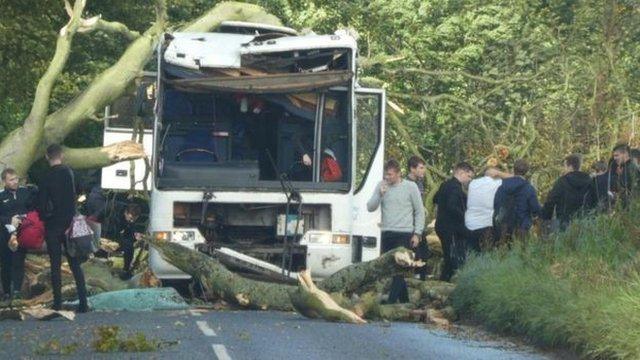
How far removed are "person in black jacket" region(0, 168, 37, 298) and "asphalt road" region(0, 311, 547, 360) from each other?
11.2ft

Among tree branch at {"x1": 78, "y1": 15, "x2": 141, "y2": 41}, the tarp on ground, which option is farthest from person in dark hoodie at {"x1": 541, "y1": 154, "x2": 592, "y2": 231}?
tree branch at {"x1": 78, "y1": 15, "x2": 141, "y2": 41}

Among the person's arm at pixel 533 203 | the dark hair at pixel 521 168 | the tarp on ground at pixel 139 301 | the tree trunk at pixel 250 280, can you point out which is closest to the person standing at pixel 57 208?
the tarp on ground at pixel 139 301

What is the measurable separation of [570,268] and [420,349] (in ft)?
7.89

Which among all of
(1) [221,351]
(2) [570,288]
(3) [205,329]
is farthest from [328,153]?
(1) [221,351]

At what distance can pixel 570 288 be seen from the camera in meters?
15.0

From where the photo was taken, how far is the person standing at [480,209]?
2128 centimetres

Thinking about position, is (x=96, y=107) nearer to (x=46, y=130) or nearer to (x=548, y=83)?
(x=46, y=130)

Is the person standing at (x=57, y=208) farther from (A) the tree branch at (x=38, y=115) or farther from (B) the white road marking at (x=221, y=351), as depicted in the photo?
(A) the tree branch at (x=38, y=115)

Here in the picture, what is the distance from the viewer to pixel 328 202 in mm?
21625

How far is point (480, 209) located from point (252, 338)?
6.74 m

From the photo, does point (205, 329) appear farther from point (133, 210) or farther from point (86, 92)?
point (86, 92)

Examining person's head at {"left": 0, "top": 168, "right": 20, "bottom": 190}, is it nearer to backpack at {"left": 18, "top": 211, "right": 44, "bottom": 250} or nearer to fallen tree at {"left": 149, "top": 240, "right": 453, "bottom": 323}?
backpack at {"left": 18, "top": 211, "right": 44, "bottom": 250}

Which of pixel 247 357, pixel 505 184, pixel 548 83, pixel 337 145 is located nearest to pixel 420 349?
pixel 247 357

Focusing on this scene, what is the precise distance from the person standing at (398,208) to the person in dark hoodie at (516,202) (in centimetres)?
100
